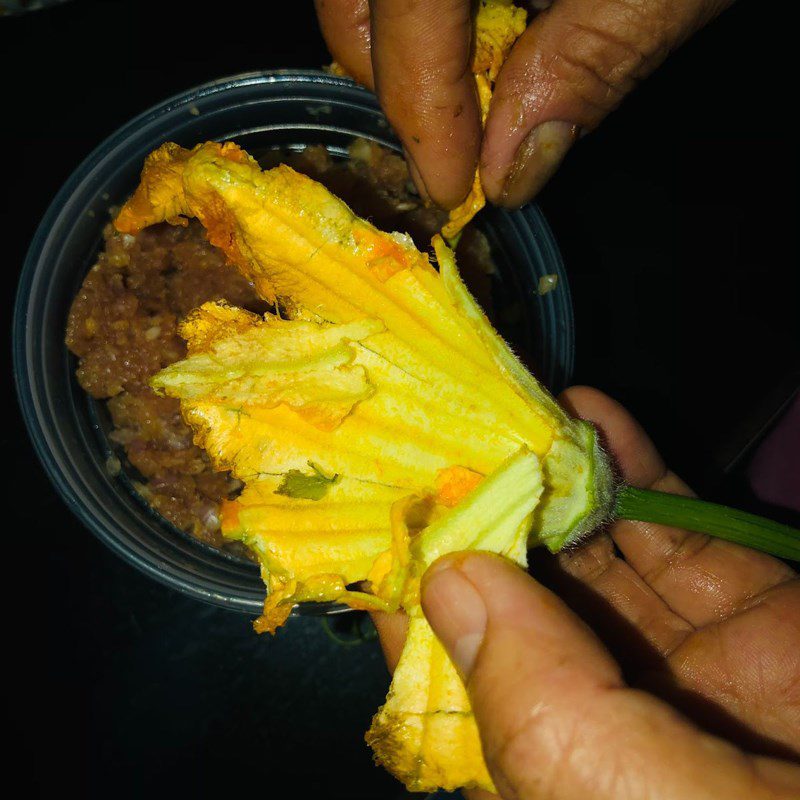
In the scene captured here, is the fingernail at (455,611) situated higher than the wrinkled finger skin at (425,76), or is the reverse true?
the wrinkled finger skin at (425,76)

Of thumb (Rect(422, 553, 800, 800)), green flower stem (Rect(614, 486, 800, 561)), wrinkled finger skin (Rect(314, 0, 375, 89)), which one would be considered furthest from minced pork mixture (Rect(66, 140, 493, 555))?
thumb (Rect(422, 553, 800, 800))

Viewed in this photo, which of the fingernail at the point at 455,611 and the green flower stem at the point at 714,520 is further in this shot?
the green flower stem at the point at 714,520

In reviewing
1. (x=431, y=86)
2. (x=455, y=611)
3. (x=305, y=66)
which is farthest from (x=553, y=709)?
(x=305, y=66)

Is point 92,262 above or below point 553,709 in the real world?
above

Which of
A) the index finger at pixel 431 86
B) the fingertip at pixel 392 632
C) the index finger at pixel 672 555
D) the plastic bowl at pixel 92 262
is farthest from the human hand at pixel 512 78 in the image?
the fingertip at pixel 392 632

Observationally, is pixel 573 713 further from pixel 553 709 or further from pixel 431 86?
pixel 431 86

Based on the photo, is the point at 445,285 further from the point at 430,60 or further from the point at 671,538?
the point at 671,538

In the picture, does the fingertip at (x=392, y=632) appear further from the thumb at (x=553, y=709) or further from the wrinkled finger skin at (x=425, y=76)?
the wrinkled finger skin at (x=425, y=76)
